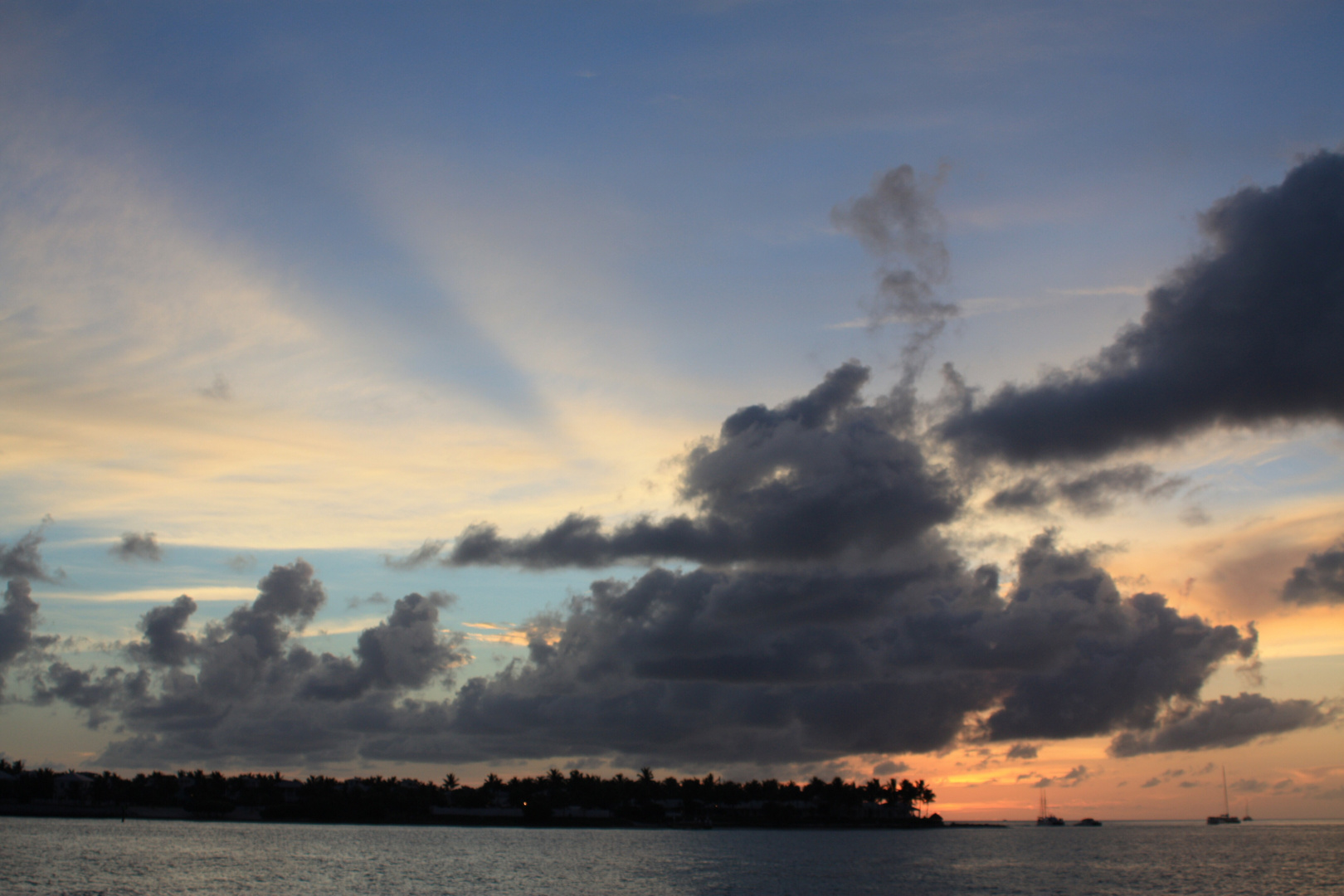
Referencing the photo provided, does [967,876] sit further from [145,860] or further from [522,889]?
[145,860]

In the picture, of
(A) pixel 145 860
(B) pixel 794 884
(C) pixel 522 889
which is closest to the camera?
(C) pixel 522 889

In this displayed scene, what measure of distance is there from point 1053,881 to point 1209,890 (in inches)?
969

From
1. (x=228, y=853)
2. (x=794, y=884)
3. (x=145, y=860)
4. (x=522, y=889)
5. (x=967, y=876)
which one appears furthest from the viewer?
(x=228, y=853)

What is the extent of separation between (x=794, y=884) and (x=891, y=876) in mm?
28032

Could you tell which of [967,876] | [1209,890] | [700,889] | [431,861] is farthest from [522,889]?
[1209,890]

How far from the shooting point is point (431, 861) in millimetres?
188250

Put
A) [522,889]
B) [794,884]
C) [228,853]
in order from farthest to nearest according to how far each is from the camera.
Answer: [228,853], [794,884], [522,889]

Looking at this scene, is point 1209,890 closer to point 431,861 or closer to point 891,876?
point 891,876

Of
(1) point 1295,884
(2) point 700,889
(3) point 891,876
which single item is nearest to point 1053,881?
(3) point 891,876

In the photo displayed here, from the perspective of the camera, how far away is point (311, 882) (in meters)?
140

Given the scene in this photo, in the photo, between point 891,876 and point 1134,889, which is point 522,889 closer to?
point 891,876

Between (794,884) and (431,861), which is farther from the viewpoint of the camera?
(431,861)

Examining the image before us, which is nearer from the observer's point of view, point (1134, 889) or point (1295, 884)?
point (1134, 889)

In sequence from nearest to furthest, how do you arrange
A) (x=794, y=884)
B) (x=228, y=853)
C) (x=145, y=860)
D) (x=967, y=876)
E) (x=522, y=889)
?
(x=522, y=889)
(x=794, y=884)
(x=145, y=860)
(x=967, y=876)
(x=228, y=853)
